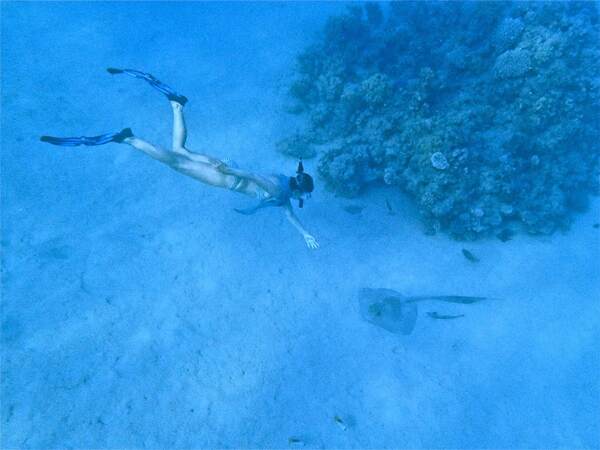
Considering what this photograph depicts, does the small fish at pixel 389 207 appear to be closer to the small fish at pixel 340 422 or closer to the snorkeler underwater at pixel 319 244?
the snorkeler underwater at pixel 319 244

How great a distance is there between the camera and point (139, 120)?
10453mm

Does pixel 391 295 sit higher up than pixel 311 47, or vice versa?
pixel 311 47

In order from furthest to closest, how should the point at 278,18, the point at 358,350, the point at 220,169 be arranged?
1. the point at 278,18
2. the point at 358,350
3. the point at 220,169

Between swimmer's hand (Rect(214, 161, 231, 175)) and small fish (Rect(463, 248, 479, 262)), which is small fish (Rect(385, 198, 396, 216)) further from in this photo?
swimmer's hand (Rect(214, 161, 231, 175))

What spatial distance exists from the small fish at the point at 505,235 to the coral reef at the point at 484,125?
103 millimetres

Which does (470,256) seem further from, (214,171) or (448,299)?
(214,171)

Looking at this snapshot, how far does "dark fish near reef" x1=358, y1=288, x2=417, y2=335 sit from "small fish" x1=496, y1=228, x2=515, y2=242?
9.98 ft

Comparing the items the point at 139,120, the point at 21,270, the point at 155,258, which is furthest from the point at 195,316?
the point at 139,120

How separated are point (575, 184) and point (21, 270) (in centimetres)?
1273

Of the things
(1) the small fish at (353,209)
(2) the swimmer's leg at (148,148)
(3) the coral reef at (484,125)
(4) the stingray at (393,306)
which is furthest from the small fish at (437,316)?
(2) the swimmer's leg at (148,148)

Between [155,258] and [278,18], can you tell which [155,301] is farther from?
[278,18]

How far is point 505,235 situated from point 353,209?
11.9 ft

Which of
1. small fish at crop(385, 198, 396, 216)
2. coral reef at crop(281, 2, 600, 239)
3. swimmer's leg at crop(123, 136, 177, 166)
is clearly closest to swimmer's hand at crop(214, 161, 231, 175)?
swimmer's leg at crop(123, 136, 177, 166)

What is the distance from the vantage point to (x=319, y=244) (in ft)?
25.9
